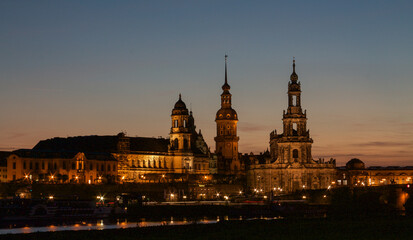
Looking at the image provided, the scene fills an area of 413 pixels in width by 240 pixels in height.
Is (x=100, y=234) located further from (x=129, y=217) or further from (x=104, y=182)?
(x=104, y=182)

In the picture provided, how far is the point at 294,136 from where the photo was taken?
159875mm

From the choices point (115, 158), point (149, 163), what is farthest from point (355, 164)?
point (115, 158)

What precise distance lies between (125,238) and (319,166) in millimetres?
102520

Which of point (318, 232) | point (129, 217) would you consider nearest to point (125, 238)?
point (318, 232)

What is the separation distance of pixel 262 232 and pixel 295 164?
9307 cm

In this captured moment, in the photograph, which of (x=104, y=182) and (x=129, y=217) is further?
(x=104, y=182)

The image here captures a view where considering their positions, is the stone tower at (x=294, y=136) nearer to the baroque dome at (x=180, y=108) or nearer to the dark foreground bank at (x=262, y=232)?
the baroque dome at (x=180, y=108)

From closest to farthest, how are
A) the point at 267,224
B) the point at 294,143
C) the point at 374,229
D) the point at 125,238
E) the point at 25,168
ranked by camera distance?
the point at 125,238
the point at 374,229
the point at 267,224
the point at 25,168
the point at 294,143

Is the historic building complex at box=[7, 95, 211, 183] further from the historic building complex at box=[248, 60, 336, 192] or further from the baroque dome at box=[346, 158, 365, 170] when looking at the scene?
the baroque dome at box=[346, 158, 365, 170]

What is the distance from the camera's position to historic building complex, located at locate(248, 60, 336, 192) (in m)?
159

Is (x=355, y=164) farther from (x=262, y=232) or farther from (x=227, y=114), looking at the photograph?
(x=262, y=232)

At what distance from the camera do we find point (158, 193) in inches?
5994

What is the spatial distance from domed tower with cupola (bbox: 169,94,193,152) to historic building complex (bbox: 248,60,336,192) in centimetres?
2319

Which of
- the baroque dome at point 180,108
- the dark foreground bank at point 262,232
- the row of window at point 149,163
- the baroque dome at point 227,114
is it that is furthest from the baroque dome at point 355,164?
the dark foreground bank at point 262,232
